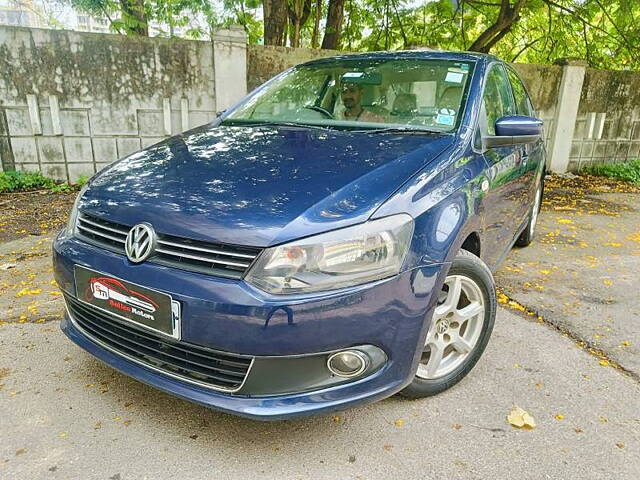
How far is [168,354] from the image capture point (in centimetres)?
178

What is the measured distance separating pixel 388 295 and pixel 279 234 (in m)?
0.43

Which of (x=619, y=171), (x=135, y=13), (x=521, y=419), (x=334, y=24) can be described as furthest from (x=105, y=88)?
(x=619, y=171)

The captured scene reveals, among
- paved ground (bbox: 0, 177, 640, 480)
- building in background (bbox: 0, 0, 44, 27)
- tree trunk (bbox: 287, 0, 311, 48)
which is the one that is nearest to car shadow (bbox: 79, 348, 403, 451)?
paved ground (bbox: 0, 177, 640, 480)

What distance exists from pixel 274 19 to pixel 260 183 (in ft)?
21.2

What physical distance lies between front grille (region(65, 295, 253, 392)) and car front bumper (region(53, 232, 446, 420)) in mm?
30

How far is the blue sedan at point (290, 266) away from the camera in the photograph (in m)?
1.61

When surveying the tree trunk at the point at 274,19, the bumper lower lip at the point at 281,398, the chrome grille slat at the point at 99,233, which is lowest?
the bumper lower lip at the point at 281,398

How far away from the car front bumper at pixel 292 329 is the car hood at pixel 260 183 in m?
0.19

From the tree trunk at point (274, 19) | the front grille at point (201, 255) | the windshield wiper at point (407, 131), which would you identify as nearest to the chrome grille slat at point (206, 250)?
the front grille at point (201, 255)

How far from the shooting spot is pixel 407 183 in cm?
185

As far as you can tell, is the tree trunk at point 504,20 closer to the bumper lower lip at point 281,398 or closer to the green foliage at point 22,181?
the green foliage at point 22,181

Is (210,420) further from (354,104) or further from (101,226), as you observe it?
(354,104)

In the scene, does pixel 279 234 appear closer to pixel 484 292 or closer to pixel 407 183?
pixel 407 183

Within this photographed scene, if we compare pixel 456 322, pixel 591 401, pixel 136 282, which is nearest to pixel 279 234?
pixel 136 282
